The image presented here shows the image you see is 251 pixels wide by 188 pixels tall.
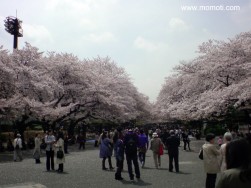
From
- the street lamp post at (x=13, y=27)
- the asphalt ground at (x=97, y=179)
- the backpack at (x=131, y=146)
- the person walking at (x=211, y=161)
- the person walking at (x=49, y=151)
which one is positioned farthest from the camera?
the street lamp post at (x=13, y=27)

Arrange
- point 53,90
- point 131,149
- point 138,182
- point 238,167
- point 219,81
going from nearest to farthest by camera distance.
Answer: point 238,167 → point 138,182 → point 131,149 → point 219,81 → point 53,90

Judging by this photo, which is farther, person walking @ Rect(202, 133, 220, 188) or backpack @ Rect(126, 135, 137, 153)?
backpack @ Rect(126, 135, 137, 153)

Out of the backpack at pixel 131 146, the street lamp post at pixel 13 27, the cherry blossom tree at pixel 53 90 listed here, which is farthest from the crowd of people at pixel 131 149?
the street lamp post at pixel 13 27

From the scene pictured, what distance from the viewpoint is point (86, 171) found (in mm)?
14711

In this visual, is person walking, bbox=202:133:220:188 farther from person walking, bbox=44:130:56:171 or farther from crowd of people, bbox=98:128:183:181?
person walking, bbox=44:130:56:171

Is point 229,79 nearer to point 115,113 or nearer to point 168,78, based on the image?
point 115,113

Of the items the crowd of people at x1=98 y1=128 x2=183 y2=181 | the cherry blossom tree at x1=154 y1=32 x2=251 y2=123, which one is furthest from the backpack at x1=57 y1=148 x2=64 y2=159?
the cherry blossom tree at x1=154 y1=32 x2=251 y2=123

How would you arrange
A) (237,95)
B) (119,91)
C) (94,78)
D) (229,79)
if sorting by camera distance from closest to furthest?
(237,95)
(229,79)
(94,78)
(119,91)

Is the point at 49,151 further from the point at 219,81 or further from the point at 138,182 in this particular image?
the point at 219,81

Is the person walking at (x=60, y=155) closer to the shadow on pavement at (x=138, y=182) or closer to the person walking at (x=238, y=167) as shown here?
the shadow on pavement at (x=138, y=182)

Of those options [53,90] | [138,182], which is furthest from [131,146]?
[53,90]

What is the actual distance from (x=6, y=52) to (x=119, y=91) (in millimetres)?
21794

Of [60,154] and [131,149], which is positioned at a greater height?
[131,149]

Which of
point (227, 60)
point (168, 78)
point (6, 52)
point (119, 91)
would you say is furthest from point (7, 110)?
point (168, 78)
